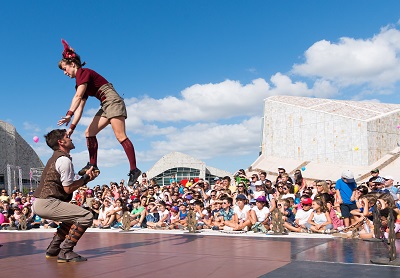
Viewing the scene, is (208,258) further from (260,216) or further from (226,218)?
(226,218)

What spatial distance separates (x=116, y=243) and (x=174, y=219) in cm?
414

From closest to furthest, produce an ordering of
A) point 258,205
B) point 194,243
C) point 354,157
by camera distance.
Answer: point 194,243, point 258,205, point 354,157

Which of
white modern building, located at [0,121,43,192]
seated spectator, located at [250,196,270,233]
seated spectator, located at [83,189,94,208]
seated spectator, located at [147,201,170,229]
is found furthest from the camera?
white modern building, located at [0,121,43,192]

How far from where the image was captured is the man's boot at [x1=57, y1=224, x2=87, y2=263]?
4715 millimetres

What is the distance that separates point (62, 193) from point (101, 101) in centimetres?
151

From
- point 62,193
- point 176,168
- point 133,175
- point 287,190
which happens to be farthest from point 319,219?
point 176,168

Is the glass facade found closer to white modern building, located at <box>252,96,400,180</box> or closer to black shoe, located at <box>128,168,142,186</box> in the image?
white modern building, located at <box>252,96,400,180</box>

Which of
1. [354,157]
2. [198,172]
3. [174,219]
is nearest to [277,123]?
[354,157]

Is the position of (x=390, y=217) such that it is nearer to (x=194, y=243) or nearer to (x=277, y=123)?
(x=194, y=243)

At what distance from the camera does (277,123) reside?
41.6 metres

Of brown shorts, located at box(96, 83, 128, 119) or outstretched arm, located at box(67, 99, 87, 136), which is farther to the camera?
brown shorts, located at box(96, 83, 128, 119)

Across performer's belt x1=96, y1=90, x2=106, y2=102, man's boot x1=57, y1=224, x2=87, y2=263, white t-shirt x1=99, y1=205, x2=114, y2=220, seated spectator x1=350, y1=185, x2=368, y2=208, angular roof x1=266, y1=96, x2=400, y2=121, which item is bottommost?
white t-shirt x1=99, y1=205, x2=114, y2=220

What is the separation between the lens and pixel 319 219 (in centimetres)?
856

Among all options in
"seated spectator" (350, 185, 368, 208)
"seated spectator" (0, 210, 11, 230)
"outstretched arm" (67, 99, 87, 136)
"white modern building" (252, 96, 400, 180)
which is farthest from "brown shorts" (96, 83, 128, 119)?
"white modern building" (252, 96, 400, 180)
